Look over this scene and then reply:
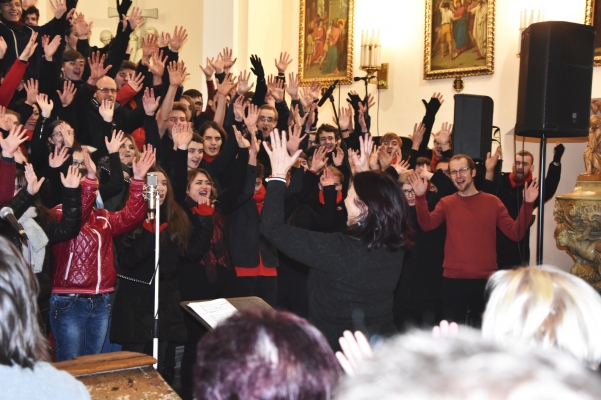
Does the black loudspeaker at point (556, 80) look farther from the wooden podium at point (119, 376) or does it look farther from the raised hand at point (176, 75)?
the wooden podium at point (119, 376)

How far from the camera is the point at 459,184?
513 cm

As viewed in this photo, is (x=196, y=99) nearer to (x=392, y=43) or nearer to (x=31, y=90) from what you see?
(x=31, y=90)

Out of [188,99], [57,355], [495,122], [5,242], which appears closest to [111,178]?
[57,355]

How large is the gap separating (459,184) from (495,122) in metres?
3.79

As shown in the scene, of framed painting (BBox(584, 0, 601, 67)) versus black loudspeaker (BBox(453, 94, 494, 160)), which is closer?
black loudspeaker (BBox(453, 94, 494, 160))

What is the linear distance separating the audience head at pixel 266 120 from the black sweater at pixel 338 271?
3578mm

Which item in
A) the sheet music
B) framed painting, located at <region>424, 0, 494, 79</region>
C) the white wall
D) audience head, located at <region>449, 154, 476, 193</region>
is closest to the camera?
the sheet music

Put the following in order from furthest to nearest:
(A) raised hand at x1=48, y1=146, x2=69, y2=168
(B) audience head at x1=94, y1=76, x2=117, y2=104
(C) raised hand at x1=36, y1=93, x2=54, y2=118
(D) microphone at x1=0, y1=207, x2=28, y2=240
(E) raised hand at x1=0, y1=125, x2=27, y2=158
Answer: (B) audience head at x1=94, y1=76, x2=117, y2=104 → (C) raised hand at x1=36, y1=93, x2=54, y2=118 → (A) raised hand at x1=48, y1=146, x2=69, y2=168 → (E) raised hand at x1=0, y1=125, x2=27, y2=158 → (D) microphone at x1=0, y1=207, x2=28, y2=240

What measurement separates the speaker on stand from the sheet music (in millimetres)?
2413

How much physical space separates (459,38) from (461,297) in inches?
197

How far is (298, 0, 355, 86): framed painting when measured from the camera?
33.5ft

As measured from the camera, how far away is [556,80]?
4.55 meters

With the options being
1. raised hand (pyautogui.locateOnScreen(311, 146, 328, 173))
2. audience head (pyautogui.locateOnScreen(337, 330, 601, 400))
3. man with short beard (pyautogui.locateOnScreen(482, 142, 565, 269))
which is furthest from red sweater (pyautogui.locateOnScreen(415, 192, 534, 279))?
audience head (pyautogui.locateOnScreen(337, 330, 601, 400))

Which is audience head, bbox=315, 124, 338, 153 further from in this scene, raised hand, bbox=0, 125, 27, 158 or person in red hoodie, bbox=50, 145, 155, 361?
raised hand, bbox=0, 125, 27, 158
